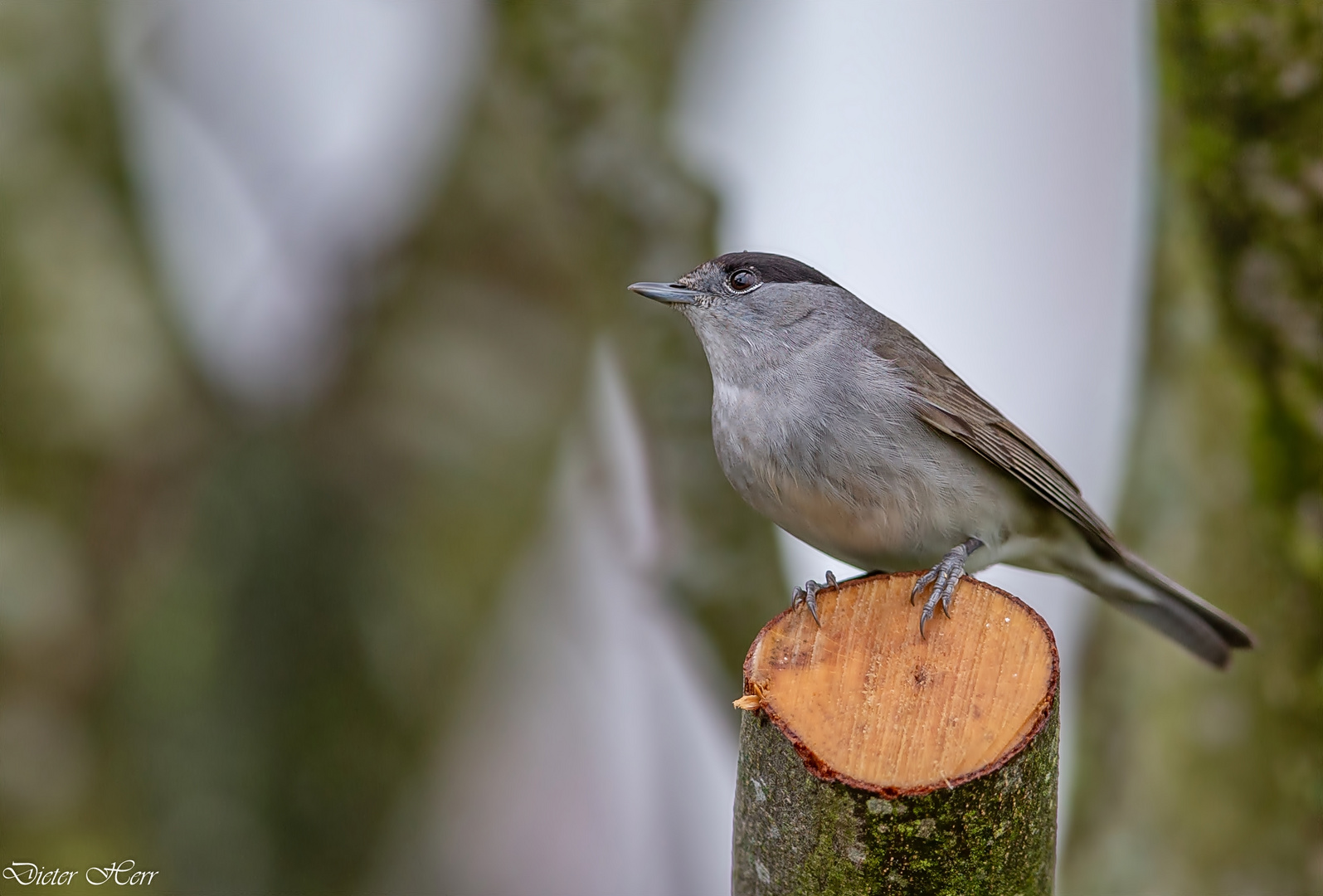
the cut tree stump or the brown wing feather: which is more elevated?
the brown wing feather

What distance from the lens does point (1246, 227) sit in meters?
3.62

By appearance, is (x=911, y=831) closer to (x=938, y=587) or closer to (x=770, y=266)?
(x=938, y=587)

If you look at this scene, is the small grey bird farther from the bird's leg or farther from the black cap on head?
the bird's leg

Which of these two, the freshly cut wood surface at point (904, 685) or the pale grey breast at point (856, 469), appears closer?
the freshly cut wood surface at point (904, 685)

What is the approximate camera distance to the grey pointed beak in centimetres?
393

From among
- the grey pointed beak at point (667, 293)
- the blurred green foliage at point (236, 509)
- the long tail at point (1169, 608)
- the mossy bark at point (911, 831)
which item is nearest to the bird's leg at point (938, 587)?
the mossy bark at point (911, 831)

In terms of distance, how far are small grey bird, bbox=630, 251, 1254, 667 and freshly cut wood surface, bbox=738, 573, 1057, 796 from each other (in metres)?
0.84

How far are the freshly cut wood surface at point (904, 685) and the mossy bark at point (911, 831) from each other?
35mm

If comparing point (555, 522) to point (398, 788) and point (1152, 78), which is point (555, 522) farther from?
point (1152, 78)

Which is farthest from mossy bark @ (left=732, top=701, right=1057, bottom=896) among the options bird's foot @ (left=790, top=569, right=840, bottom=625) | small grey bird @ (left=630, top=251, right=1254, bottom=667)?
small grey bird @ (left=630, top=251, right=1254, bottom=667)

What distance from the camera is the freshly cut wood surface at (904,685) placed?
80.2 inches

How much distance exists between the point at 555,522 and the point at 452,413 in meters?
1.27

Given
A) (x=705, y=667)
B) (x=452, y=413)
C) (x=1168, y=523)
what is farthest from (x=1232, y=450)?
(x=452, y=413)

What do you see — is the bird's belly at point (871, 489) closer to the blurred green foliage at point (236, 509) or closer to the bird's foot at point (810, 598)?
the bird's foot at point (810, 598)
